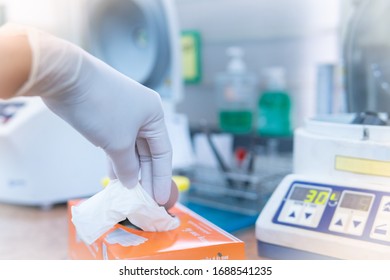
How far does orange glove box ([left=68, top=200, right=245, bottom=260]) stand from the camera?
1.61 ft

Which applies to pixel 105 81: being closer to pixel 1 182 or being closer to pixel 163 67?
pixel 163 67

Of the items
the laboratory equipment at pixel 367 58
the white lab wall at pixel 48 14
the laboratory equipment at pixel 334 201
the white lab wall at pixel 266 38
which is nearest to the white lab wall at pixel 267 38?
the white lab wall at pixel 266 38

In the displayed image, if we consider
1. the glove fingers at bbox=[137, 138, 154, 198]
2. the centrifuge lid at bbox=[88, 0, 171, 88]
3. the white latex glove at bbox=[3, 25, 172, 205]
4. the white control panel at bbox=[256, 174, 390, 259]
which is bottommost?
the white control panel at bbox=[256, 174, 390, 259]

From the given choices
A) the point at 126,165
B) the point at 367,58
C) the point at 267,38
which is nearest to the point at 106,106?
the point at 126,165

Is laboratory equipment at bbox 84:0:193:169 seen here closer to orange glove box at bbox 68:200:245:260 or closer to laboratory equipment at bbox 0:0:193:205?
laboratory equipment at bbox 0:0:193:205

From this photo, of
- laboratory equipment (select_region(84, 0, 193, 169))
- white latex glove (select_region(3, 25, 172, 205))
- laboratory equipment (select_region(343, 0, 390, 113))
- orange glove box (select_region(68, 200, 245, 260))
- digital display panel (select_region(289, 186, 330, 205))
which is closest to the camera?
white latex glove (select_region(3, 25, 172, 205))

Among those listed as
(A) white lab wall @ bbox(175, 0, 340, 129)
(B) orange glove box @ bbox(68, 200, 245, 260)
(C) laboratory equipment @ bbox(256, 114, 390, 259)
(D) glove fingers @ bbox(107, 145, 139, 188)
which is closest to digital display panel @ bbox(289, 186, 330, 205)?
(C) laboratory equipment @ bbox(256, 114, 390, 259)

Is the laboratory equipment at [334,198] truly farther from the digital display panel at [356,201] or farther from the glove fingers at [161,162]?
the glove fingers at [161,162]

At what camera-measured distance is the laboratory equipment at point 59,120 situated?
2.33 feet

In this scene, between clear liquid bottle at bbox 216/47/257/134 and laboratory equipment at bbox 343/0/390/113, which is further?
clear liquid bottle at bbox 216/47/257/134

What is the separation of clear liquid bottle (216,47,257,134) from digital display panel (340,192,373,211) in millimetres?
676
